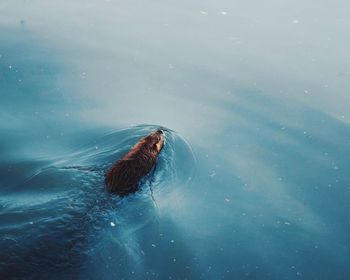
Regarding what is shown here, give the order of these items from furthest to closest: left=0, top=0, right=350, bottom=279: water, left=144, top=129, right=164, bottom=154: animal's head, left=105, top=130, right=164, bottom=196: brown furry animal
→ left=144, top=129, right=164, bottom=154: animal's head
left=105, top=130, right=164, bottom=196: brown furry animal
left=0, top=0, right=350, bottom=279: water

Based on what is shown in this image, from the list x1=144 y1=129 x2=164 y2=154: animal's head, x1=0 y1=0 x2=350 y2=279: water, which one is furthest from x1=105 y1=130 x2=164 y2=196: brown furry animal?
x1=0 y1=0 x2=350 y2=279: water

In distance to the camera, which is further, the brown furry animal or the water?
the brown furry animal

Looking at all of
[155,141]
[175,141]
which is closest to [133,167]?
[155,141]

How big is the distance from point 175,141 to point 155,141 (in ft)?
2.09

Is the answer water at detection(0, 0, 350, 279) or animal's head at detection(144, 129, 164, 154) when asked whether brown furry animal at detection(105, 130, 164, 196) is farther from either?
water at detection(0, 0, 350, 279)

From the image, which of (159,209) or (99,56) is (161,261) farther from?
(99,56)

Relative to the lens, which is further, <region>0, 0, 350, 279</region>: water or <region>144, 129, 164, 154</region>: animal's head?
<region>144, 129, 164, 154</region>: animal's head

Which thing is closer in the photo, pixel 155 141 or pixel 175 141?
pixel 155 141

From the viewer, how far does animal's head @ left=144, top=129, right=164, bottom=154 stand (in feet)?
24.2

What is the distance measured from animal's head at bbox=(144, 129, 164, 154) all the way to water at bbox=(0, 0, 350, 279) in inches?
9.1

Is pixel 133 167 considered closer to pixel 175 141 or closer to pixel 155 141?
pixel 155 141

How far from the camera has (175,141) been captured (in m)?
8.02

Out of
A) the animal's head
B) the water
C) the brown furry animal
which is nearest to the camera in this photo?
the water

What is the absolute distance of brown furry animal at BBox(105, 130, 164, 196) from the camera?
254 inches
